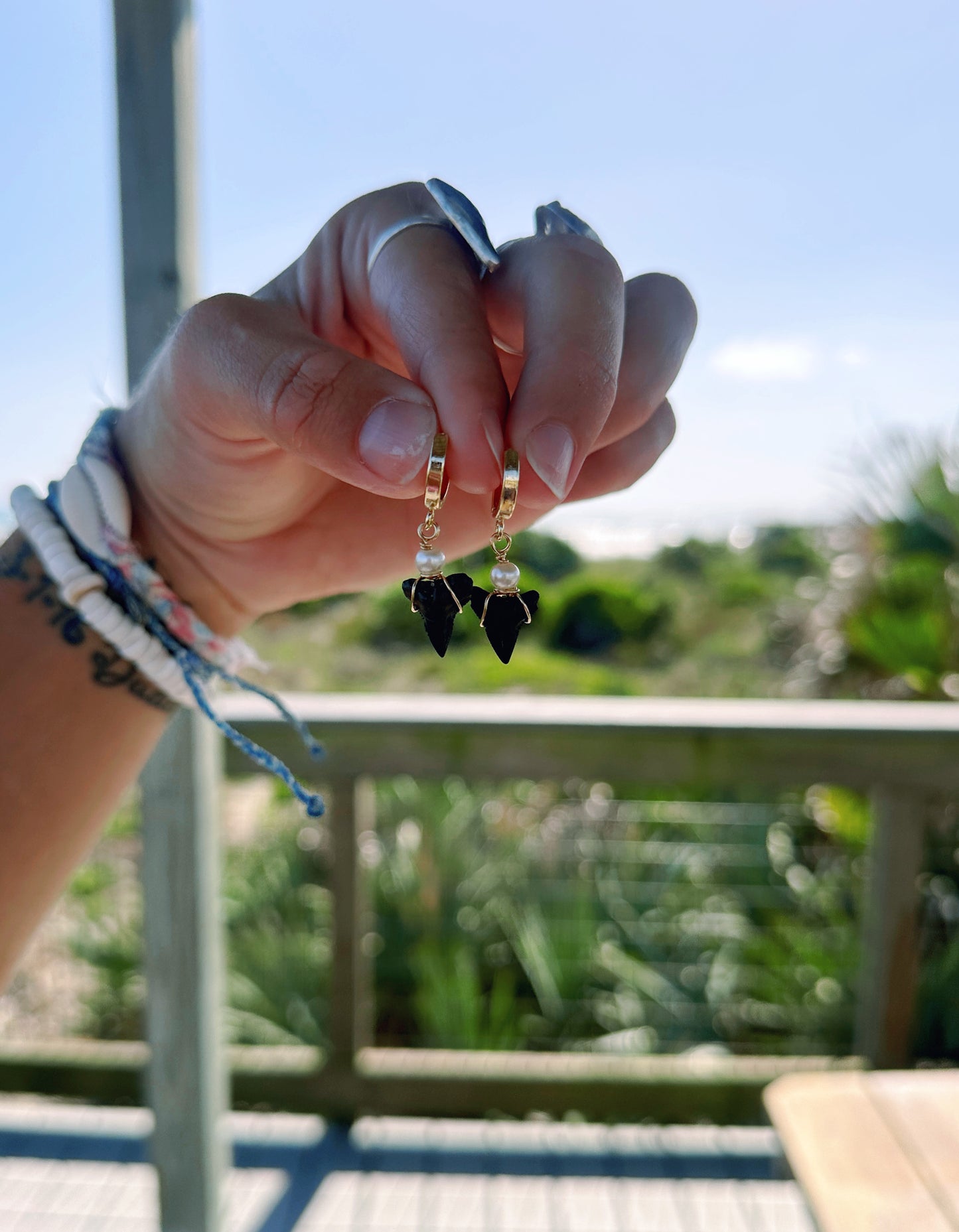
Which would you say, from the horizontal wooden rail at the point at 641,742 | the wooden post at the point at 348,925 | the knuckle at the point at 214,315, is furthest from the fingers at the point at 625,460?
the wooden post at the point at 348,925

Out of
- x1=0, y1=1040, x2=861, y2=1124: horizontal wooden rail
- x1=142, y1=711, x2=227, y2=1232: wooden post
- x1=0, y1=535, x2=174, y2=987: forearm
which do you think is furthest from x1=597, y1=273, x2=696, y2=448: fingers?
x1=0, y1=1040, x2=861, y2=1124: horizontal wooden rail

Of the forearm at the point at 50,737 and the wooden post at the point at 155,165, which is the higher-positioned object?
the wooden post at the point at 155,165

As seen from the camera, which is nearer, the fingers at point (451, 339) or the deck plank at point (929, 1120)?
the fingers at point (451, 339)

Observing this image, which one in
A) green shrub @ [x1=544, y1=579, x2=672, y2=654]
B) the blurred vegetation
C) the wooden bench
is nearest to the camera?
the wooden bench

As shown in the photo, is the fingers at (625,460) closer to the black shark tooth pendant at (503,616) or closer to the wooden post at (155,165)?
the black shark tooth pendant at (503,616)

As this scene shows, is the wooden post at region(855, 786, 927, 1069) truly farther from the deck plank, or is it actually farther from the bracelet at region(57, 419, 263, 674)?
the bracelet at region(57, 419, 263, 674)

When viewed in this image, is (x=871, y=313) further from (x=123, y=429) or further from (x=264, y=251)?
(x=123, y=429)

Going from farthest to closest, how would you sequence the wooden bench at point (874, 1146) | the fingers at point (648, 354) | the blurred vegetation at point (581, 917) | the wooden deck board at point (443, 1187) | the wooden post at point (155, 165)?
the blurred vegetation at point (581, 917), the wooden deck board at point (443, 1187), the wooden post at point (155, 165), the wooden bench at point (874, 1146), the fingers at point (648, 354)
